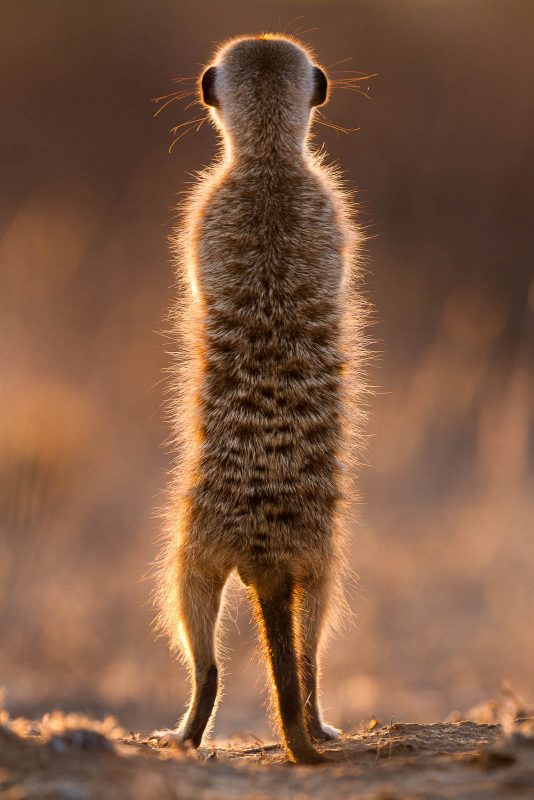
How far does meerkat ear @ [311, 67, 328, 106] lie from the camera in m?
4.75

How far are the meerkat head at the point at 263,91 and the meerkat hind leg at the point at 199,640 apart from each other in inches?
75.7

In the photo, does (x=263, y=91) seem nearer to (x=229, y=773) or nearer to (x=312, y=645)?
(x=312, y=645)

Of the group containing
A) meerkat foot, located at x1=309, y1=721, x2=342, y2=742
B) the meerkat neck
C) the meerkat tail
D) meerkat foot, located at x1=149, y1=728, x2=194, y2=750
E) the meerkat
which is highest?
the meerkat neck

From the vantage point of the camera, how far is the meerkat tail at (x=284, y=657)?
11.7 feet

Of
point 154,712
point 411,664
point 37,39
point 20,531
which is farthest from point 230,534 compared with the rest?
point 37,39

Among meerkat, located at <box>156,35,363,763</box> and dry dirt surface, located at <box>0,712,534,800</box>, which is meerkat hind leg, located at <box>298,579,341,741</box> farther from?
dry dirt surface, located at <box>0,712,534,800</box>

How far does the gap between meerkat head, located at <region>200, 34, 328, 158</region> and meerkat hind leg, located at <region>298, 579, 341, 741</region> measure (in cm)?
194

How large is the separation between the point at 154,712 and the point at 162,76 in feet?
48.9

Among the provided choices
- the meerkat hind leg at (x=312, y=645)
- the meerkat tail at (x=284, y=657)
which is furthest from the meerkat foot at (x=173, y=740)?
the meerkat hind leg at (x=312, y=645)

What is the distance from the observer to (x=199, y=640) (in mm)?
3926

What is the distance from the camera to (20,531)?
321 inches

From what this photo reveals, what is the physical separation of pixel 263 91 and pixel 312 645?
98.8 inches

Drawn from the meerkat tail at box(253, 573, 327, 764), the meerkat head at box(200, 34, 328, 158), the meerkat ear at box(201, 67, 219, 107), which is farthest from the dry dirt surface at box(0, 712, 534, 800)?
the meerkat ear at box(201, 67, 219, 107)

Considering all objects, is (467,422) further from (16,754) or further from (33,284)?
(16,754)
